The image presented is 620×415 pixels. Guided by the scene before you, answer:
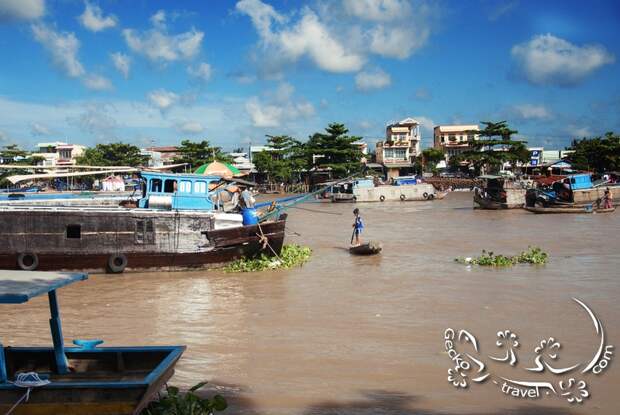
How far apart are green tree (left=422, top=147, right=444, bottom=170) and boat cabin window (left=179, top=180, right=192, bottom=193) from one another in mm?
60236

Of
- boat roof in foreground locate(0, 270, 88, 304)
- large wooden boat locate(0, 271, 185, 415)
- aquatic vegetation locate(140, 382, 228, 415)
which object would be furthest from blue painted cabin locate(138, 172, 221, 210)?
aquatic vegetation locate(140, 382, 228, 415)

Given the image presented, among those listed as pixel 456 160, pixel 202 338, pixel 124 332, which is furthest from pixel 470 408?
pixel 456 160

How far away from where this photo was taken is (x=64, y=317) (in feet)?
36.8

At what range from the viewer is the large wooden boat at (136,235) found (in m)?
15.2

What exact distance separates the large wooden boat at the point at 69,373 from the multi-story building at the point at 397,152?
6725cm

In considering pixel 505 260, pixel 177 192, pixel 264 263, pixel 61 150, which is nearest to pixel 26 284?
pixel 264 263

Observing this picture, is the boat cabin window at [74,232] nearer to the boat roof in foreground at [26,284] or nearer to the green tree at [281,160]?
the boat roof in foreground at [26,284]

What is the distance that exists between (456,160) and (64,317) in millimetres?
58428

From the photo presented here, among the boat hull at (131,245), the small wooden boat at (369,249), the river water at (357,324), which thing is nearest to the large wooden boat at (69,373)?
the river water at (357,324)

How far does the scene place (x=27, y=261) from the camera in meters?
15.1

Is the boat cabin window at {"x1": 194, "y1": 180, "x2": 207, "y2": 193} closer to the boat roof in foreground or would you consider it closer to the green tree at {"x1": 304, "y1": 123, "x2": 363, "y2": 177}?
the boat roof in foreground

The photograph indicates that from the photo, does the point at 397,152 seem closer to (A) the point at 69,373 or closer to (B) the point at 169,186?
(B) the point at 169,186

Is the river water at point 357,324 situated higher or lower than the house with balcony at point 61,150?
lower

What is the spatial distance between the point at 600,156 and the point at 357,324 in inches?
2314
